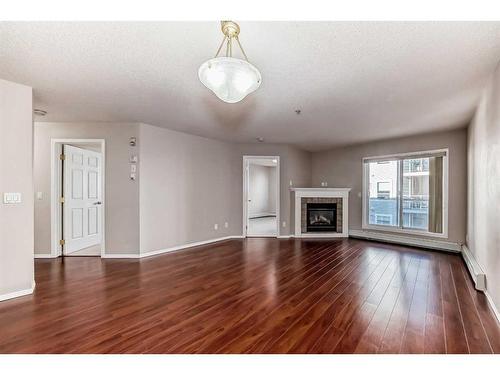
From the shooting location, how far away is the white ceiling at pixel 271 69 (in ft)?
5.82

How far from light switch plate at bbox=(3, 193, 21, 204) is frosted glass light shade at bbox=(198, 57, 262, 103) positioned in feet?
8.92

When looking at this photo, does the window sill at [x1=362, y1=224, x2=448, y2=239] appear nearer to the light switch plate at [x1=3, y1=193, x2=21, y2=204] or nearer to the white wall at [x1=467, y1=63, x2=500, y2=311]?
the white wall at [x1=467, y1=63, x2=500, y2=311]

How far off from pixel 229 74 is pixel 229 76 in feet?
0.04

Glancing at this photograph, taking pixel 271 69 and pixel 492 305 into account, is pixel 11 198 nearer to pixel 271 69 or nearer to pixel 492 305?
pixel 271 69

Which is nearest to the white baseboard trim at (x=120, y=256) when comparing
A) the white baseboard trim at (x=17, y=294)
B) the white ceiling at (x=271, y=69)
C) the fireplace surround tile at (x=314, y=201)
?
the white baseboard trim at (x=17, y=294)

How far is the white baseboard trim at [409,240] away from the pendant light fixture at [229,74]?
208 inches

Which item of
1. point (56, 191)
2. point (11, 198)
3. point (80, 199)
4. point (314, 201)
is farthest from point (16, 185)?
point (314, 201)

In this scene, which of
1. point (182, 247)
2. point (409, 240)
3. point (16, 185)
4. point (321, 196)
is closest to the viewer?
point (16, 185)

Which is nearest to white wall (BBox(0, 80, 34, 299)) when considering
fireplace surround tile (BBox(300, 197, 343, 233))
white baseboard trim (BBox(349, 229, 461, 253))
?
fireplace surround tile (BBox(300, 197, 343, 233))

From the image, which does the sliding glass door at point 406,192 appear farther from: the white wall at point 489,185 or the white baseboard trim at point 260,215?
the white baseboard trim at point 260,215

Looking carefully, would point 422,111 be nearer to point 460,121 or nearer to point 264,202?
point 460,121

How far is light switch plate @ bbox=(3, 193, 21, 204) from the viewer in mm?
2636

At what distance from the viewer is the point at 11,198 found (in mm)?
2672

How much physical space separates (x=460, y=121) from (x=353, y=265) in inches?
123
